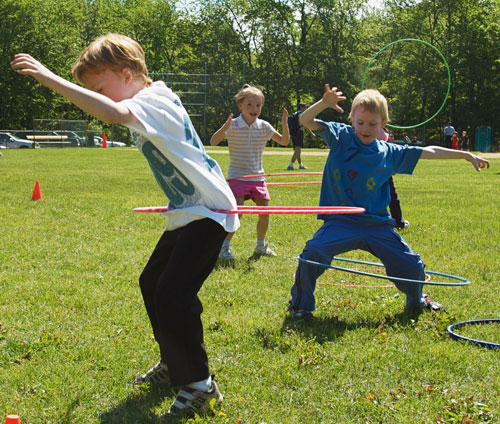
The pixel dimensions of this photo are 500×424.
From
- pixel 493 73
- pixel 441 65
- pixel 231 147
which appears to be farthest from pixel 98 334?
pixel 493 73

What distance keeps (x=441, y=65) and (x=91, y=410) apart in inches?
1540

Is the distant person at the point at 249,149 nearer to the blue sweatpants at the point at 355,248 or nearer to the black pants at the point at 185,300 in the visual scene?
the blue sweatpants at the point at 355,248

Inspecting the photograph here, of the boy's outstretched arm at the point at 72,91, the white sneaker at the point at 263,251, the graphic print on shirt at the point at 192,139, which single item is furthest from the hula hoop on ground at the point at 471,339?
the white sneaker at the point at 263,251

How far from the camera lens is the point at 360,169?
208 inches

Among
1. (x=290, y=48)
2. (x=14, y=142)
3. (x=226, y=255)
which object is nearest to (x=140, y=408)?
(x=226, y=255)

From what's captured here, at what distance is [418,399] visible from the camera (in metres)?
3.66

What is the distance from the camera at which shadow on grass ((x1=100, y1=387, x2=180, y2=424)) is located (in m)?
3.46

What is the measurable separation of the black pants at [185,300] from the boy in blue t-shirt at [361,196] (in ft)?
5.50

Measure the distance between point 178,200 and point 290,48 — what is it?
2523 inches

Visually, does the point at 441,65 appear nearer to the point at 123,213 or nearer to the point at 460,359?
the point at 123,213

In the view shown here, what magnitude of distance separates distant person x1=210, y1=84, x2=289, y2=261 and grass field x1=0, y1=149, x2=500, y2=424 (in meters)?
0.61

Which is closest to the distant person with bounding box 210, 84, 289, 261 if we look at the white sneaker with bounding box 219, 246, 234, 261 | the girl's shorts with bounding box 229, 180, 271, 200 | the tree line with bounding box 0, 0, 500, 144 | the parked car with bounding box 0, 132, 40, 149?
the girl's shorts with bounding box 229, 180, 271, 200

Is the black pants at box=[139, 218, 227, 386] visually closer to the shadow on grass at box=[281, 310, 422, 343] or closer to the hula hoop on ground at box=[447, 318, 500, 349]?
the shadow on grass at box=[281, 310, 422, 343]

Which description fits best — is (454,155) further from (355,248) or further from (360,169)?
(355,248)
